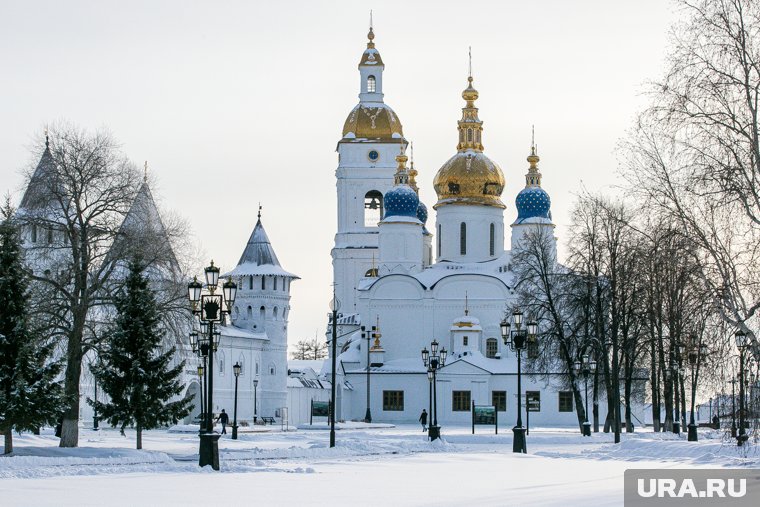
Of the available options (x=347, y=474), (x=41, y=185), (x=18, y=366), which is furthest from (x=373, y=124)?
(x=347, y=474)

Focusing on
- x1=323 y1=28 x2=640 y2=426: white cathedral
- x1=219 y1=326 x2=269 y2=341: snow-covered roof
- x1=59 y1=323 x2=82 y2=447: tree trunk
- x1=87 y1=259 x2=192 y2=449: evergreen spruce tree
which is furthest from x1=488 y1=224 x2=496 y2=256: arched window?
x1=59 y1=323 x2=82 y2=447: tree trunk

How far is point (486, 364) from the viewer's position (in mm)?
75250

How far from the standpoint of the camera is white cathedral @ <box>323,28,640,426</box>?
7431 centimetres

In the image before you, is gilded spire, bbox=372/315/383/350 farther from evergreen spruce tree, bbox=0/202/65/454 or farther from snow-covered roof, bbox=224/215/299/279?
evergreen spruce tree, bbox=0/202/65/454

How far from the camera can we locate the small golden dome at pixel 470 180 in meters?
81.8

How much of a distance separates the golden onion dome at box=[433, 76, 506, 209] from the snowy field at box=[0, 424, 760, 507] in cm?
4625

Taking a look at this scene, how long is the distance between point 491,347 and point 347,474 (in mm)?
56848

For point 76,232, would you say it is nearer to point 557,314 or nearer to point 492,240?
point 557,314

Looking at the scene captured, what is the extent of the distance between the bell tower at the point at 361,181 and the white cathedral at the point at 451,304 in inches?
163

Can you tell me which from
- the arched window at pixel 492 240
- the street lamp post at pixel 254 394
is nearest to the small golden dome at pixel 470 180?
the arched window at pixel 492 240

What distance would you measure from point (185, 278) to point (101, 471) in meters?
14.4

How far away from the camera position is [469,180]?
81812 mm

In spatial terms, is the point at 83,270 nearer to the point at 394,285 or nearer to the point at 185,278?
the point at 185,278

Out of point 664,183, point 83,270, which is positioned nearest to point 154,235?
point 83,270
